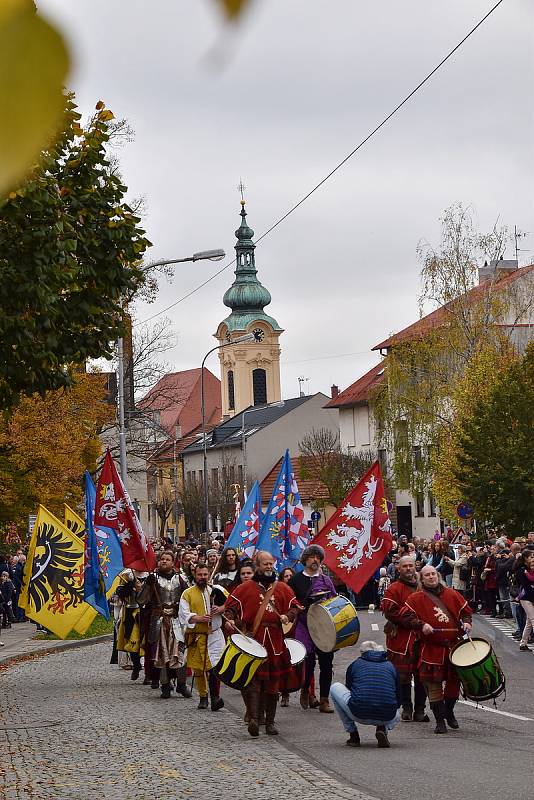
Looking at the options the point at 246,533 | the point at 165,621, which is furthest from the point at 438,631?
the point at 246,533

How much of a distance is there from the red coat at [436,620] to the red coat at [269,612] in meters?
1.14

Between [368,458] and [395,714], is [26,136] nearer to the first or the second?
[395,714]

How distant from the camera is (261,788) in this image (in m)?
9.12

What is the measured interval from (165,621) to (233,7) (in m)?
16.2

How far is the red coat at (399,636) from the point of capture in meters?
12.9

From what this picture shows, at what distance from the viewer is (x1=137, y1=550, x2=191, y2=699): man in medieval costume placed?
53.5ft

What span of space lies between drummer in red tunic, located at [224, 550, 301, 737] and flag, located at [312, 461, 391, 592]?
174 inches

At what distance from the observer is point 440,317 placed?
2138 inches

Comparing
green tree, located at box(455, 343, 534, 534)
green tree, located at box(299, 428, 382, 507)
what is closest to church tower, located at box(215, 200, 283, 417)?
green tree, located at box(299, 428, 382, 507)

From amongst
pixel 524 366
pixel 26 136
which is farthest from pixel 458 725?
pixel 524 366

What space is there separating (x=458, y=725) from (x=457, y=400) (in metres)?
34.5

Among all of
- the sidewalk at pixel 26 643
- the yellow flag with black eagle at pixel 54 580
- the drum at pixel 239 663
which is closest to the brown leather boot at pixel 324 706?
the drum at pixel 239 663

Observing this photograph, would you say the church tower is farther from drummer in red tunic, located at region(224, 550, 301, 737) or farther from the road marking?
Answer: drummer in red tunic, located at region(224, 550, 301, 737)

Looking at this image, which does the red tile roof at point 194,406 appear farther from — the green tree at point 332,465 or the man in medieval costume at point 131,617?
the man in medieval costume at point 131,617
